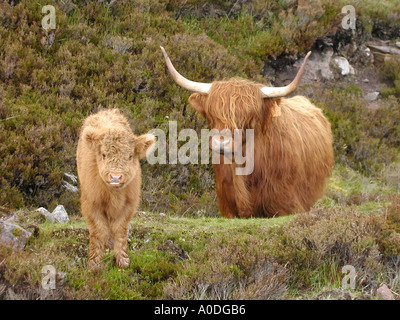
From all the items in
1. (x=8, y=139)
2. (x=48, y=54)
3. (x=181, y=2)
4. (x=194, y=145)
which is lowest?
(x=194, y=145)

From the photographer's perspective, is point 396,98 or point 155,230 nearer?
point 155,230

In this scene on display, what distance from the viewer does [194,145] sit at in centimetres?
880

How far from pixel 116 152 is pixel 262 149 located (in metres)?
2.76

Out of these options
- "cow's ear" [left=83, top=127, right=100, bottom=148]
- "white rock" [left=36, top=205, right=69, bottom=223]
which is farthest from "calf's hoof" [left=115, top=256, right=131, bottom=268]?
"white rock" [left=36, top=205, right=69, bottom=223]

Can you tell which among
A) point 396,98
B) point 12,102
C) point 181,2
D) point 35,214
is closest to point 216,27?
point 181,2

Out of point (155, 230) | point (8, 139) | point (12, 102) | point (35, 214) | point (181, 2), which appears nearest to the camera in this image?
point (155, 230)

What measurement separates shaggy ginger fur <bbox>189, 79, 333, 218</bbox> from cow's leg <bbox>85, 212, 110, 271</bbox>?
2057mm

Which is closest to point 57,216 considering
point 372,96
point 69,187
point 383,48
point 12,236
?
point 12,236

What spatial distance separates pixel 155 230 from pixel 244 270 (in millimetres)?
1226

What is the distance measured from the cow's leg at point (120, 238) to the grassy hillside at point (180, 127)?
7 cm
